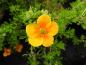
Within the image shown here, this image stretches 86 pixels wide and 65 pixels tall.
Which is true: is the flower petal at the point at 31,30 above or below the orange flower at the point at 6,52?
above

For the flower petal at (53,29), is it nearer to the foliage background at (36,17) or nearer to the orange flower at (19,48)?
the foliage background at (36,17)

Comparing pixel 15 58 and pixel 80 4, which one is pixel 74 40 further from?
pixel 15 58

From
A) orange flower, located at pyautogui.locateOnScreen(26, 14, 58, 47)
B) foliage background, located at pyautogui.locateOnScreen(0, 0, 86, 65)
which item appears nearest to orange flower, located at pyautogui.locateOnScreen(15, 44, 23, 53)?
foliage background, located at pyautogui.locateOnScreen(0, 0, 86, 65)

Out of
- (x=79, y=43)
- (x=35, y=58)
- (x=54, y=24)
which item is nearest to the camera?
(x=54, y=24)

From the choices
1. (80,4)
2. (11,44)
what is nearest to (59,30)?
(80,4)

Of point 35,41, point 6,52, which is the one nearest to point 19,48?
point 6,52

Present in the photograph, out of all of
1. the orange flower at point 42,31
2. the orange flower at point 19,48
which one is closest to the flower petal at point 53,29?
the orange flower at point 42,31
